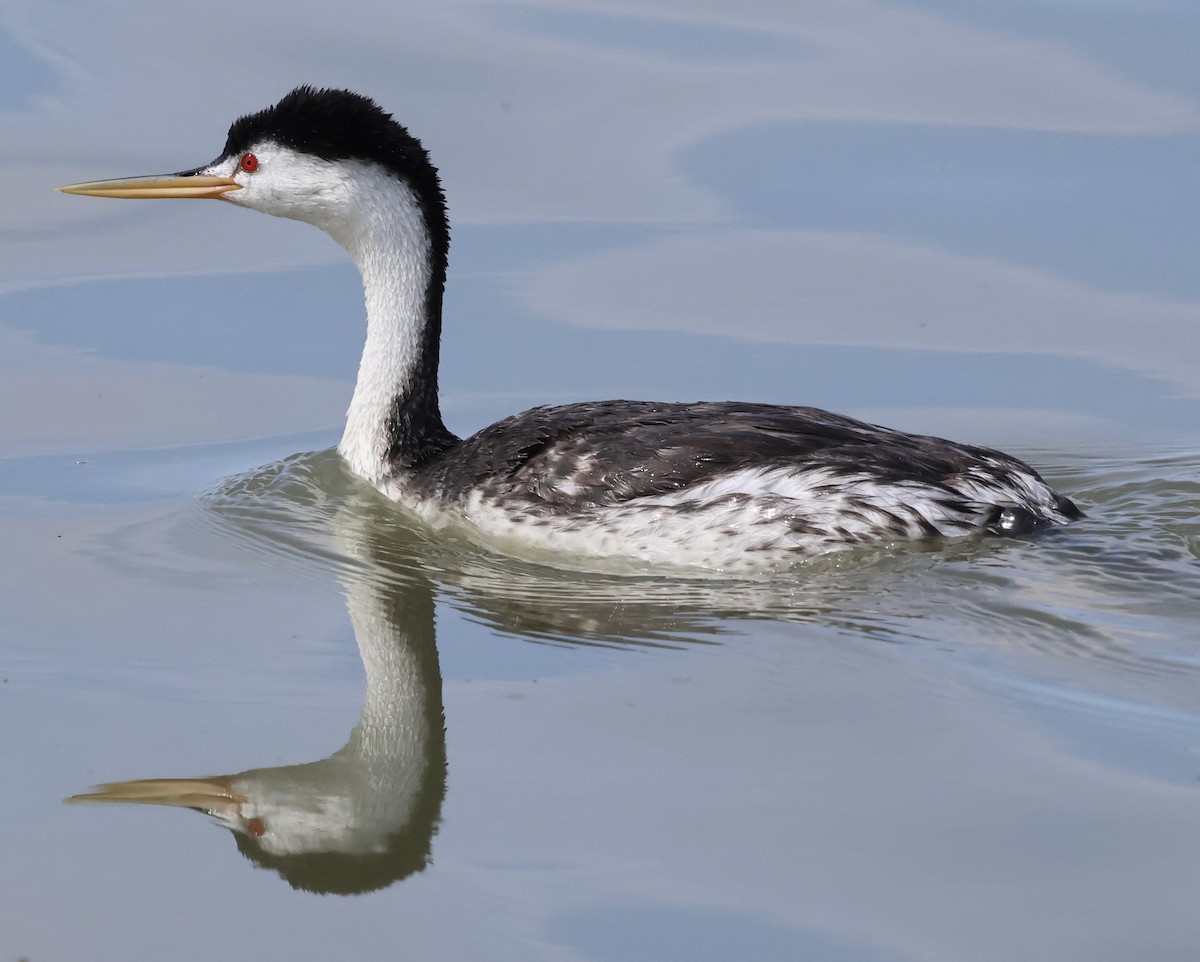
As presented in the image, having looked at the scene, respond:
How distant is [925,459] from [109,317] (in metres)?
5.25

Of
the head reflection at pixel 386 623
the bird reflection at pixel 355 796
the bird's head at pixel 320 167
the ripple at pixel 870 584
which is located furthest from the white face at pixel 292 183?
the bird reflection at pixel 355 796

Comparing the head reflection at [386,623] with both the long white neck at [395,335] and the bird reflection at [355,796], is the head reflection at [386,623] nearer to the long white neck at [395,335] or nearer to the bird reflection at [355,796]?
the bird reflection at [355,796]

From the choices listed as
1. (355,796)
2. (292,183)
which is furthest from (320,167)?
(355,796)

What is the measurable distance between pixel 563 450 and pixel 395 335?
4.39ft

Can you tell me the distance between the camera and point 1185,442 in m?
9.62

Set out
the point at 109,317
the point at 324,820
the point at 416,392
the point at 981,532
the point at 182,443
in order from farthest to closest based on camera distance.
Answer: the point at 109,317
the point at 182,443
the point at 416,392
the point at 981,532
the point at 324,820

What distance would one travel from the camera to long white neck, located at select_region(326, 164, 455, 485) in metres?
9.07

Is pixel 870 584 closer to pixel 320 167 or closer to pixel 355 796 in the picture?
pixel 355 796

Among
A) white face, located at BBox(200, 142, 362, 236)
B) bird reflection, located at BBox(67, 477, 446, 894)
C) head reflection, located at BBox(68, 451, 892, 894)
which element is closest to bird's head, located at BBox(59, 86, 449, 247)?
white face, located at BBox(200, 142, 362, 236)

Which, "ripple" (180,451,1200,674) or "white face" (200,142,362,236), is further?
"white face" (200,142,362,236)

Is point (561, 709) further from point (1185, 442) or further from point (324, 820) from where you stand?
point (1185, 442)

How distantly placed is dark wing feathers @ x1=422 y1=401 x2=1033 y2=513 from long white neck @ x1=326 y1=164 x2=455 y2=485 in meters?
0.64

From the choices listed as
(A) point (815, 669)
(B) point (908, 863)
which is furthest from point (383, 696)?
(B) point (908, 863)

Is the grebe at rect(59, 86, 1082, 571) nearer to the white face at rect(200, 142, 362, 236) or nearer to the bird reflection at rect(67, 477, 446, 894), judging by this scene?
the white face at rect(200, 142, 362, 236)
